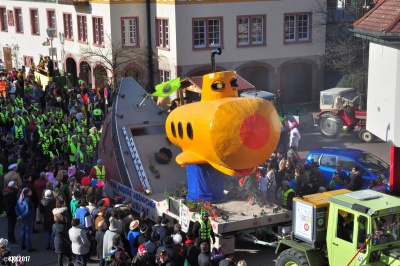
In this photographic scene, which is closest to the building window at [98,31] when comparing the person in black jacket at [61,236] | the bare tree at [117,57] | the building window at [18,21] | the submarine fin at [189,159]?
the bare tree at [117,57]

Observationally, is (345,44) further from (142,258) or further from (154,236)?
(142,258)

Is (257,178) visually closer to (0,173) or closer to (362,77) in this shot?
(0,173)

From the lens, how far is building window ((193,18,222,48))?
3506 cm

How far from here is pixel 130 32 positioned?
3653 centimetres

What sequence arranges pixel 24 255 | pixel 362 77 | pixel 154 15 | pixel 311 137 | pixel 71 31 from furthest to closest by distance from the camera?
pixel 71 31
pixel 154 15
pixel 362 77
pixel 311 137
pixel 24 255

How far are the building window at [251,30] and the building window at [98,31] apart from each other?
285 inches

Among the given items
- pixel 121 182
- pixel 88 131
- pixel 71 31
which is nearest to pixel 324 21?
pixel 71 31

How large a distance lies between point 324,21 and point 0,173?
22.8m

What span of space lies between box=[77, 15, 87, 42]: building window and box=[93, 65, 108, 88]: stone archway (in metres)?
2.29

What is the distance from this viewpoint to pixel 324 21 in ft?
124

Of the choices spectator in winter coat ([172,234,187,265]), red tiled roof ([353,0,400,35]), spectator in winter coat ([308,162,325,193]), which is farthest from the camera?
spectator in winter coat ([308,162,325,193])

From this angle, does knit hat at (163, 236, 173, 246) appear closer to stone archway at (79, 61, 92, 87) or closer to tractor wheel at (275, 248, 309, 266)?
tractor wheel at (275, 248, 309, 266)

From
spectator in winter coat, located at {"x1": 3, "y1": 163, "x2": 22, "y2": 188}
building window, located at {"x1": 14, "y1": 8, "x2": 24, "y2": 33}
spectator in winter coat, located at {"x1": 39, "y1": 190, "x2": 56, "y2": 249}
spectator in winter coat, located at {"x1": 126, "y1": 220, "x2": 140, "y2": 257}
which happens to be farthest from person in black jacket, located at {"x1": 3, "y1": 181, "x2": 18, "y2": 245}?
building window, located at {"x1": 14, "y1": 8, "x2": 24, "y2": 33}

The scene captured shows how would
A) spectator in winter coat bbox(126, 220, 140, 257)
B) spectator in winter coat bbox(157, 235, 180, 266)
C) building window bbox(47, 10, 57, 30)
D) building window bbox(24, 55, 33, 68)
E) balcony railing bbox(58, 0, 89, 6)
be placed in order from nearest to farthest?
1. spectator in winter coat bbox(157, 235, 180, 266)
2. spectator in winter coat bbox(126, 220, 140, 257)
3. balcony railing bbox(58, 0, 89, 6)
4. building window bbox(47, 10, 57, 30)
5. building window bbox(24, 55, 33, 68)
